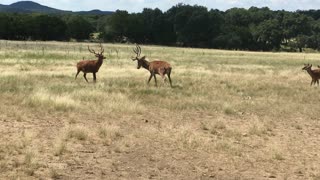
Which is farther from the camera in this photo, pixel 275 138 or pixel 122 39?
pixel 122 39

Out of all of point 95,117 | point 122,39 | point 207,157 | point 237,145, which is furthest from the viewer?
point 122,39

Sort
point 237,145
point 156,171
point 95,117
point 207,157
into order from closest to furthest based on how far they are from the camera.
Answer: point 156,171, point 207,157, point 237,145, point 95,117

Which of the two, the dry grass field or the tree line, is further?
the tree line

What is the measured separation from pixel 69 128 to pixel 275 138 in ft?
17.7

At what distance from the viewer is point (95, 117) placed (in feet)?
48.4

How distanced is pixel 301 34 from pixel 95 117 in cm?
12345

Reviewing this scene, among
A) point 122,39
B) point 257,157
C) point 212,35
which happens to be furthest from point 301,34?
point 257,157

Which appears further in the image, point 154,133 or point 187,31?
point 187,31

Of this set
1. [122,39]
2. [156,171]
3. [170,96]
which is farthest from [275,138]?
[122,39]

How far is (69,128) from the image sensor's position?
12594 mm

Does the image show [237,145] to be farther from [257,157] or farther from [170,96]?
[170,96]

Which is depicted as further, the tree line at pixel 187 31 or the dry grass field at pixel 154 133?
the tree line at pixel 187 31

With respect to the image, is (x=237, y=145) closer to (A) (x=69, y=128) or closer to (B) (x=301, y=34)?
(A) (x=69, y=128)

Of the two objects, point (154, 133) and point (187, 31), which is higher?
point (187, 31)
